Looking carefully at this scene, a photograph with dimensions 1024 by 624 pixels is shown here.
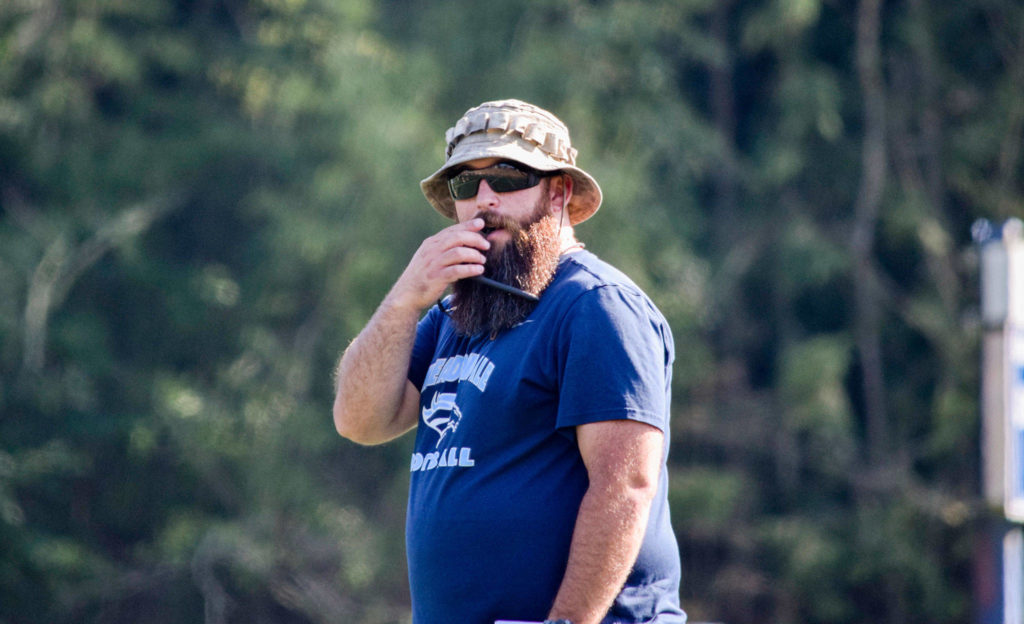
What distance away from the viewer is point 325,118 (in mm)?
7551

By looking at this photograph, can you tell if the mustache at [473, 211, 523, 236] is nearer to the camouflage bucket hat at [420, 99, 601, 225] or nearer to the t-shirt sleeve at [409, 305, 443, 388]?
the camouflage bucket hat at [420, 99, 601, 225]

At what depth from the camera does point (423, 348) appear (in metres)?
2.14

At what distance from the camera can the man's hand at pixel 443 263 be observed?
1872 millimetres

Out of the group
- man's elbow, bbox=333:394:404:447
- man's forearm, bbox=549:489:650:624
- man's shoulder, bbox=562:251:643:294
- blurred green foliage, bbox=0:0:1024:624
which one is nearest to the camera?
man's forearm, bbox=549:489:650:624

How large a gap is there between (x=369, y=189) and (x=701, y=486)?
297cm

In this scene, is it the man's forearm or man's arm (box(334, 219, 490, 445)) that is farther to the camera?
man's arm (box(334, 219, 490, 445))

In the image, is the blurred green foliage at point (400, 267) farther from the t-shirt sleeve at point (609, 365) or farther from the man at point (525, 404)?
the t-shirt sleeve at point (609, 365)

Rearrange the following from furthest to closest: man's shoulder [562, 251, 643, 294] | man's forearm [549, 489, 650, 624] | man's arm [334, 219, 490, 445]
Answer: man's arm [334, 219, 490, 445] < man's shoulder [562, 251, 643, 294] < man's forearm [549, 489, 650, 624]

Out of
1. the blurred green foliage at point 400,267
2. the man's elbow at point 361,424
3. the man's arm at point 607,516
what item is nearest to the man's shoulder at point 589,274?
the man's arm at point 607,516

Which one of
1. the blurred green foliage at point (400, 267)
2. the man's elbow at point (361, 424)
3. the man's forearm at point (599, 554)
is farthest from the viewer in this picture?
the blurred green foliage at point (400, 267)

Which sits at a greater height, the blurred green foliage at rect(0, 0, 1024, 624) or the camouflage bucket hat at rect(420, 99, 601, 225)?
the blurred green foliage at rect(0, 0, 1024, 624)

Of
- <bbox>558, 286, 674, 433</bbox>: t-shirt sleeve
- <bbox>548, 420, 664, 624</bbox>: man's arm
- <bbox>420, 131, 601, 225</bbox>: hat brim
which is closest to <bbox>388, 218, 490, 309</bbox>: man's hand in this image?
<bbox>420, 131, 601, 225</bbox>: hat brim

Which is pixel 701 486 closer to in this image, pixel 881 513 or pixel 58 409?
pixel 881 513

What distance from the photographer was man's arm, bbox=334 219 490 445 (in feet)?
6.18
